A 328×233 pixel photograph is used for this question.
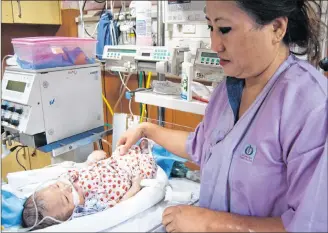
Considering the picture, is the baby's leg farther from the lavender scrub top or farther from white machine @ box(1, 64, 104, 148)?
white machine @ box(1, 64, 104, 148)

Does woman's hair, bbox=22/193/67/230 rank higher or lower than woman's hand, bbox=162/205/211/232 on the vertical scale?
lower

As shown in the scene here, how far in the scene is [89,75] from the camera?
1858mm

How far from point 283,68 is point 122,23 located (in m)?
1.75

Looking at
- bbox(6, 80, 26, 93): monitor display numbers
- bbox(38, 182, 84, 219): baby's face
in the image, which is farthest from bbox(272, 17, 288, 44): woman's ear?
bbox(6, 80, 26, 93): monitor display numbers

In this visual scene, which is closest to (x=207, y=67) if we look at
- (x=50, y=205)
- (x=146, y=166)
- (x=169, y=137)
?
(x=169, y=137)

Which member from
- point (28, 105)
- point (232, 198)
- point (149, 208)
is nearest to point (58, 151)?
point (28, 105)

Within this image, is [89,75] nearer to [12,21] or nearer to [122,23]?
[122,23]

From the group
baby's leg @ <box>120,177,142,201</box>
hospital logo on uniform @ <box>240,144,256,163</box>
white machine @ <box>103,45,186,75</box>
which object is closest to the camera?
hospital logo on uniform @ <box>240,144,256,163</box>

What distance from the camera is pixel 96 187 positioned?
4.48 ft

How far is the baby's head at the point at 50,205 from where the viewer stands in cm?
113

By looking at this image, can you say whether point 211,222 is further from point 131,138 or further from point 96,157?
point 96,157

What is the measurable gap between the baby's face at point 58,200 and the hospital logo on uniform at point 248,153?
0.72 m

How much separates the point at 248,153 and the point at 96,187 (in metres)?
0.76

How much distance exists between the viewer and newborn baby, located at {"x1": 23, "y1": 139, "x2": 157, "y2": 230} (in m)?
1.17
